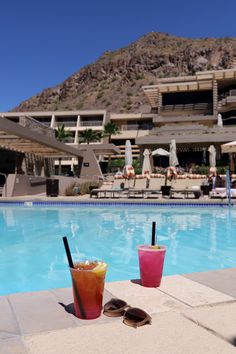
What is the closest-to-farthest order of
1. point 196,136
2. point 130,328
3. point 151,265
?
point 130,328 → point 151,265 → point 196,136

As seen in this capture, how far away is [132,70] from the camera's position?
114 metres

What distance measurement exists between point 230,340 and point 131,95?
317 feet

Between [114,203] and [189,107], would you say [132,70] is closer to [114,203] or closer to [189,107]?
[189,107]

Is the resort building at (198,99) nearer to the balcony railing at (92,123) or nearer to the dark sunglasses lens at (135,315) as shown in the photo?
the balcony railing at (92,123)

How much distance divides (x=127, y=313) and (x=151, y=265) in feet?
3.43

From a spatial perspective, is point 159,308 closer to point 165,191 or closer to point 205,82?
point 165,191

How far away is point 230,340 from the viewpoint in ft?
9.52

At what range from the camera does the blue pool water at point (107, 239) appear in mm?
6949

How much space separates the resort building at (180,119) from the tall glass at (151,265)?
1909cm

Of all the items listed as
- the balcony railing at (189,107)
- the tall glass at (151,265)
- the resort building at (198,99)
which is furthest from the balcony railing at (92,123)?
the tall glass at (151,265)

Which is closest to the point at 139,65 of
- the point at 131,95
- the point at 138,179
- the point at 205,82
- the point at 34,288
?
the point at 131,95

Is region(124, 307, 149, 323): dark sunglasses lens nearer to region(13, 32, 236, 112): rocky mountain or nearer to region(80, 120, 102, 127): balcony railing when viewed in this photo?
region(80, 120, 102, 127): balcony railing

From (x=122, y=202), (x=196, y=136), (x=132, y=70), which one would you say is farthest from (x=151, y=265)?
(x=132, y=70)

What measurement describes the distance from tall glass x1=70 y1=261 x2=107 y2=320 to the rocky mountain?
85.4 metres
